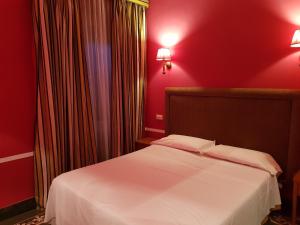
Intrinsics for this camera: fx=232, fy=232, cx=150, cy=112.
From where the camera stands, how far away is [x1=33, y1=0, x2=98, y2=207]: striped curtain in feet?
8.67

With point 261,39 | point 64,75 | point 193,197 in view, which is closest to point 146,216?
point 193,197

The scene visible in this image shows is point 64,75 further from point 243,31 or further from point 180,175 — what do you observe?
point 243,31

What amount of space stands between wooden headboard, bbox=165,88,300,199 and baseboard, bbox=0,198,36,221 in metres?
2.13

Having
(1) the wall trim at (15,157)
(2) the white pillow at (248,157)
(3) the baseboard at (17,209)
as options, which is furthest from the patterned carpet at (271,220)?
(1) the wall trim at (15,157)

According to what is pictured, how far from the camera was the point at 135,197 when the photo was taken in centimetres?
183

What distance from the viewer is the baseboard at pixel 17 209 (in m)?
2.59

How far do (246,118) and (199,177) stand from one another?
1052mm

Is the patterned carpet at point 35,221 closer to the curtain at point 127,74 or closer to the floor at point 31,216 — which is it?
the floor at point 31,216

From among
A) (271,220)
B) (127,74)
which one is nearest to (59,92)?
(127,74)

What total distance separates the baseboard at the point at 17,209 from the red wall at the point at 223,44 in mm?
2083

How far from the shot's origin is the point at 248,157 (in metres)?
2.48

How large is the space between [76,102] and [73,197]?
136 cm

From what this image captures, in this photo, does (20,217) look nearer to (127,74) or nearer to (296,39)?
(127,74)

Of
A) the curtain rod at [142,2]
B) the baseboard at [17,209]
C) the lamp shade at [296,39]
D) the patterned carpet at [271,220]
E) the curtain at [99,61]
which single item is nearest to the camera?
the lamp shade at [296,39]
